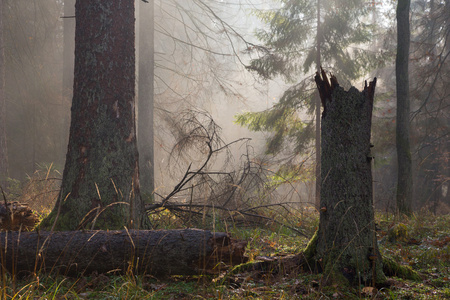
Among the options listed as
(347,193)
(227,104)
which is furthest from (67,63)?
(347,193)

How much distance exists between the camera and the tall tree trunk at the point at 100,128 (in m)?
4.26

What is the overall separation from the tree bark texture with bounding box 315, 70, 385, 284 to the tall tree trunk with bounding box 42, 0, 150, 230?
2336 mm

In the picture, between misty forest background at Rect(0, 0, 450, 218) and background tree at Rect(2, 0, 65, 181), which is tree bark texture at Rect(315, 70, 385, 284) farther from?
background tree at Rect(2, 0, 65, 181)

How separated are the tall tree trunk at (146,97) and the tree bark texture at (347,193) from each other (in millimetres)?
6999

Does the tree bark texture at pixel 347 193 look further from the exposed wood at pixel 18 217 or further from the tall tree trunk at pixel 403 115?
the tall tree trunk at pixel 403 115

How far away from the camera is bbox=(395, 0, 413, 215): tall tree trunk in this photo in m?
7.96

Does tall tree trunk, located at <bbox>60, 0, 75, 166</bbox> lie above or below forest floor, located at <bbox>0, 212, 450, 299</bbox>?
above

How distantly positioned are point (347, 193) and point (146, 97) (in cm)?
778

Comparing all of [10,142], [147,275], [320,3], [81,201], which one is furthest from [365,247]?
[10,142]

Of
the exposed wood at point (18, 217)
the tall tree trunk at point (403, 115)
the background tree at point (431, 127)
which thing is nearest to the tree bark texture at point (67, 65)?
the exposed wood at point (18, 217)

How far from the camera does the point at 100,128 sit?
4.33 m

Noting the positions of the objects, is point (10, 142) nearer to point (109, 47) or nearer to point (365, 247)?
point (109, 47)

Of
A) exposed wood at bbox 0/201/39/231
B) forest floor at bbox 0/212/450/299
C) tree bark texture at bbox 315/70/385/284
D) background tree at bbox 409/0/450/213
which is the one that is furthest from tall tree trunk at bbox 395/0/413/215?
exposed wood at bbox 0/201/39/231

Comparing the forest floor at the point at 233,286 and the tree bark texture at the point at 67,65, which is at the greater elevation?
the tree bark texture at the point at 67,65
